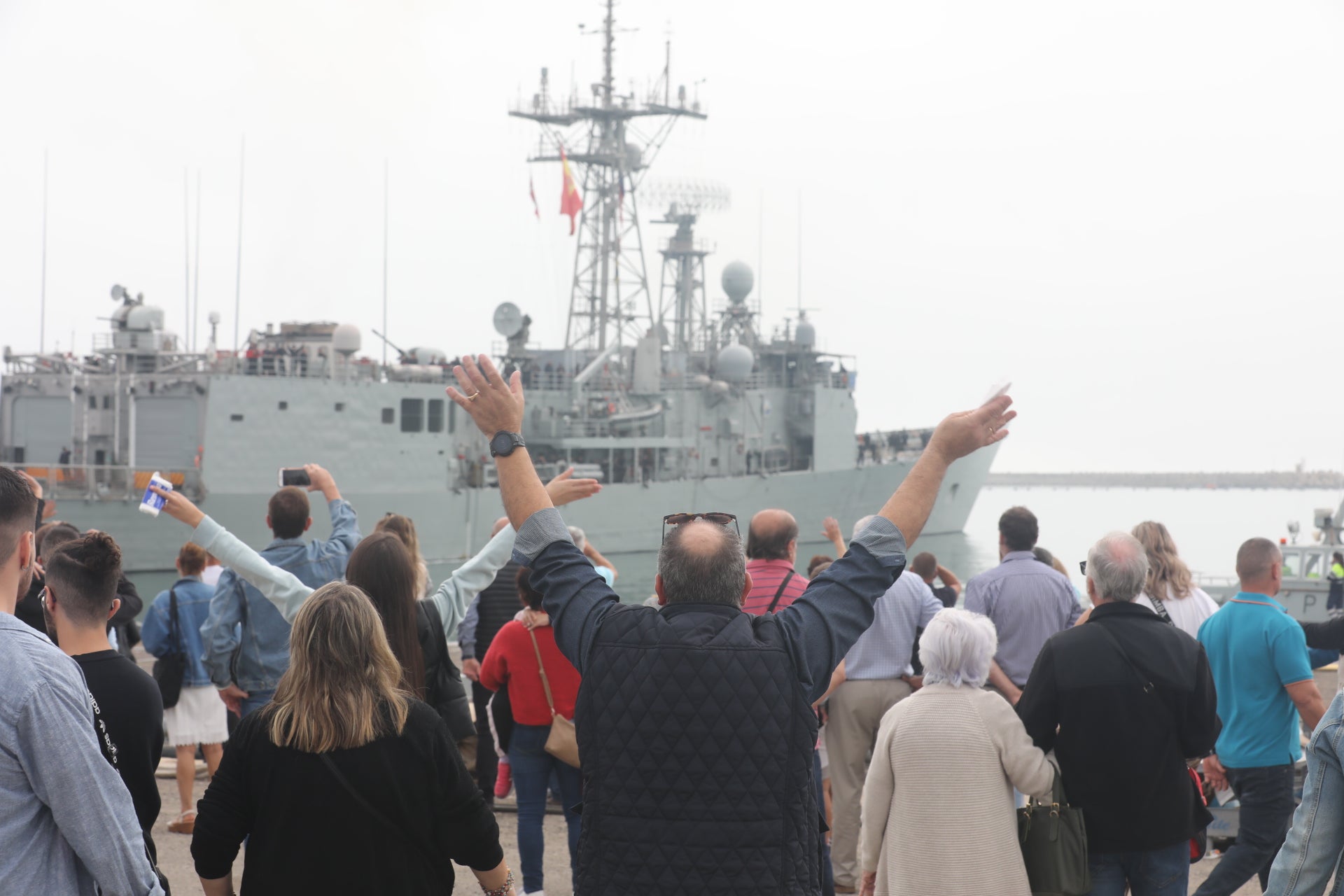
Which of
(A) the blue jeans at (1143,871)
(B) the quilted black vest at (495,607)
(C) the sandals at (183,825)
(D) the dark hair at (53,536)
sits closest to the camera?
(A) the blue jeans at (1143,871)

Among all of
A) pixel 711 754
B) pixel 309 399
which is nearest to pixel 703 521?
pixel 711 754

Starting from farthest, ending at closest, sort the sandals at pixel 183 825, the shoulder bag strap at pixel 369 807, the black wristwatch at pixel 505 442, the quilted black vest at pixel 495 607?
the quilted black vest at pixel 495 607
the sandals at pixel 183 825
the black wristwatch at pixel 505 442
the shoulder bag strap at pixel 369 807

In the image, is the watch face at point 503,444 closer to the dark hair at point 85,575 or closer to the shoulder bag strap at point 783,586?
the dark hair at point 85,575

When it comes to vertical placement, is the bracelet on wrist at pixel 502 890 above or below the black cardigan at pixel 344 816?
below

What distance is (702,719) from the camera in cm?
230

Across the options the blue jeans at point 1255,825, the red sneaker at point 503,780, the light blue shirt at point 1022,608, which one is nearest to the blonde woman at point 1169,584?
the light blue shirt at point 1022,608

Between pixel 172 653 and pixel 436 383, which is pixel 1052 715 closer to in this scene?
pixel 172 653

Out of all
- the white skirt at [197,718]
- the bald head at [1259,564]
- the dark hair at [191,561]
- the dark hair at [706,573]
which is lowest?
the white skirt at [197,718]

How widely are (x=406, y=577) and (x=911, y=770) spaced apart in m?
1.63

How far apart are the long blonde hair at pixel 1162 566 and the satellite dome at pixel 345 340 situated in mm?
23380

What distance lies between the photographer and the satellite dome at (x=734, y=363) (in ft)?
111

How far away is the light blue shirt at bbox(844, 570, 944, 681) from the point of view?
16.5 ft

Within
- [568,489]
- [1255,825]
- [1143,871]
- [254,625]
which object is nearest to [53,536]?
[254,625]

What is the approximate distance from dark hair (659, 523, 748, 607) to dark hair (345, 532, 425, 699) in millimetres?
1501
